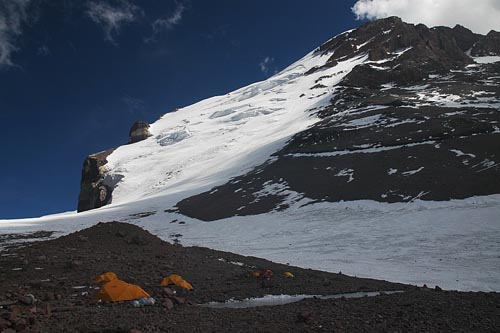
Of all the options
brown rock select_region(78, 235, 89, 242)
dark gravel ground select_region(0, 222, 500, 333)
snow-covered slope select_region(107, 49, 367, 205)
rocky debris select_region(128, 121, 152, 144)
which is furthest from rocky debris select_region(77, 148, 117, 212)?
dark gravel ground select_region(0, 222, 500, 333)

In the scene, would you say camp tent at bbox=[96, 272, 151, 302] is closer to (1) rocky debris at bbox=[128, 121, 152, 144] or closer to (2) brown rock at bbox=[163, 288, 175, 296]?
(2) brown rock at bbox=[163, 288, 175, 296]

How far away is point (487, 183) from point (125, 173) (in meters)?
67.0

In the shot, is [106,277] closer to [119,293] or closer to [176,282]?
[119,293]

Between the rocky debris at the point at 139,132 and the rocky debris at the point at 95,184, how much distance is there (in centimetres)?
1720

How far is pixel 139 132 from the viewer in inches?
4572

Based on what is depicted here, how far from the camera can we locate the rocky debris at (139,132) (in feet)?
376

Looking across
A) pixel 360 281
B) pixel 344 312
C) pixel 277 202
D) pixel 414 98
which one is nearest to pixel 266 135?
pixel 414 98

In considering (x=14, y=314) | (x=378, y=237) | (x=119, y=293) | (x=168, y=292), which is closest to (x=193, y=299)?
(x=168, y=292)

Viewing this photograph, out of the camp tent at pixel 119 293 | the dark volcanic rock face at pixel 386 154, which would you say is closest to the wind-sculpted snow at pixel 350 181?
the dark volcanic rock face at pixel 386 154

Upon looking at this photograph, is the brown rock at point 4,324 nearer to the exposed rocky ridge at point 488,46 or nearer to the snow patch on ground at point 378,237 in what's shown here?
the snow patch on ground at point 378,237

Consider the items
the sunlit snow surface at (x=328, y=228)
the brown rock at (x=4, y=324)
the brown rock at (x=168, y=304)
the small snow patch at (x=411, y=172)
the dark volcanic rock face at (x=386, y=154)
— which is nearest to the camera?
the brown rock at (x=4, y=324)

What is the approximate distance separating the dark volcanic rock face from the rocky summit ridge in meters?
0.10

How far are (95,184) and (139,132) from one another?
33.9m

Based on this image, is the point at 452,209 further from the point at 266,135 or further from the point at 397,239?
the point at 266,135
